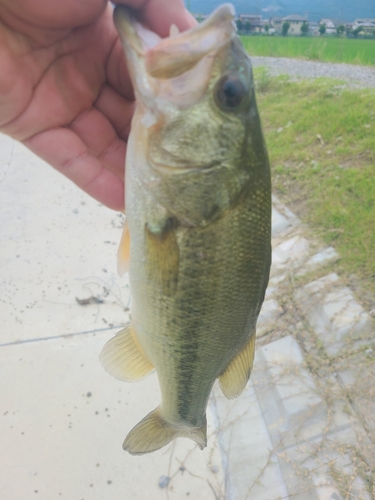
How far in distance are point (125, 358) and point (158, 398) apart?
103 cm

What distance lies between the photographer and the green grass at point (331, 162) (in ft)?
10.3

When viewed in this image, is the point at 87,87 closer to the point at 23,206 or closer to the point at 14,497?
the point at 14,497

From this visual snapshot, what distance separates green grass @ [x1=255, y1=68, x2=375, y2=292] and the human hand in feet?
6.60

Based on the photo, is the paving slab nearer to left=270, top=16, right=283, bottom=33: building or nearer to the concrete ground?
the concrete ground

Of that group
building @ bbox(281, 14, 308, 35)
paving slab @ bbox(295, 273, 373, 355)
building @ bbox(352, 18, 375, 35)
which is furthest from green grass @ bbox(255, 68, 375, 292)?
building @ bbox(281, 14, 308, 35)

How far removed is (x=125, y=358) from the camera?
143 centimetres

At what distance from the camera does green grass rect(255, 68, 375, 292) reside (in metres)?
3.14

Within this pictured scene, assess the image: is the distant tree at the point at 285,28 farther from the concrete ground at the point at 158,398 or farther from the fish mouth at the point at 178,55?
the fish mouth at the point at 178,55

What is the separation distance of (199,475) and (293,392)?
0.69 m

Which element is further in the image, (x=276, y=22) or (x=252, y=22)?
(x=276, y=22)

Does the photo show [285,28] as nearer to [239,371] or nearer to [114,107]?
[114,107]

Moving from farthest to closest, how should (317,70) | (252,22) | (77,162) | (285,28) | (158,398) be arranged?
(285,28)
(252,22)
(317,70)
(158,398)
(77,162)

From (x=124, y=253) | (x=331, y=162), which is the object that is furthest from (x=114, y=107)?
(x=331, y=162)

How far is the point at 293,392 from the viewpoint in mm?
2350
